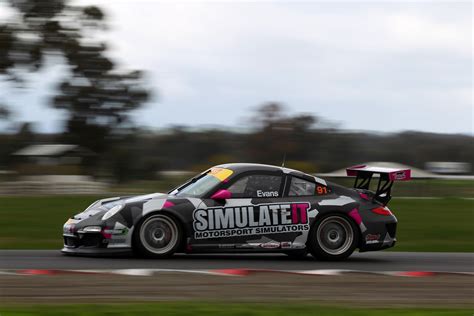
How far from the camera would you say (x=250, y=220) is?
432 inches

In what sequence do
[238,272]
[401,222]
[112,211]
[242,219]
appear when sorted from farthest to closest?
[401,222] → [242,219] → [112,211] → [238,272]

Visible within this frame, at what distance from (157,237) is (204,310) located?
3.85m

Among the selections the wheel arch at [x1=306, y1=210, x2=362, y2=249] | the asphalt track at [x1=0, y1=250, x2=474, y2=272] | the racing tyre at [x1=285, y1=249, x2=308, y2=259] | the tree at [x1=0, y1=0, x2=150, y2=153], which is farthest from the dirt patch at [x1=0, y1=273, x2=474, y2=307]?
the tree at [x1=0, y1=0, x2=150, y2=153]

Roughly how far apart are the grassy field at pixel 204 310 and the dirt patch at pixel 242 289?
386mm

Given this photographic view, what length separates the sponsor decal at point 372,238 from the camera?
11.3m

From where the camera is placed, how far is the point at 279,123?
64500 millimetres

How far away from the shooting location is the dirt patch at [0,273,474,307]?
25.5 feet

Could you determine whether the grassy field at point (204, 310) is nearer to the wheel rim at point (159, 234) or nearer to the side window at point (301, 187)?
the wheel rim at point (159, 234)

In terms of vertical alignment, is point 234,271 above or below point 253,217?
below

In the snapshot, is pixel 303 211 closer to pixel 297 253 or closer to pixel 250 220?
pixel 250 220

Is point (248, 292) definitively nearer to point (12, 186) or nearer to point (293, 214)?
point (293, 214)

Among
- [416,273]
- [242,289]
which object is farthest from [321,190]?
[242,289]

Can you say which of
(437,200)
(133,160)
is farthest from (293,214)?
(133,160)

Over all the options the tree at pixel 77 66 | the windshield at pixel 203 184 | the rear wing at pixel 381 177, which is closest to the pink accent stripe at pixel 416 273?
the rear wing at pixel 381 177
